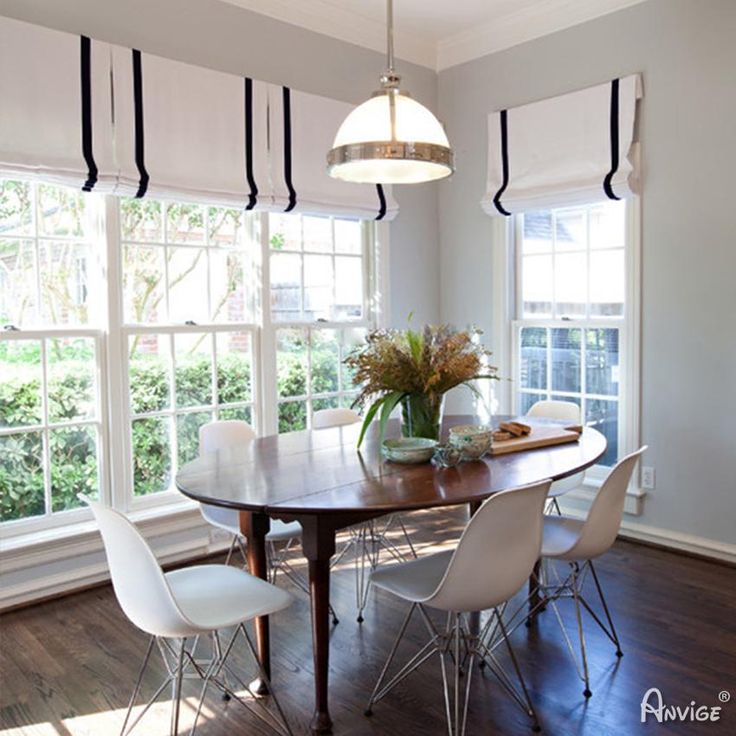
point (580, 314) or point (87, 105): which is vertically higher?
point (87, 105)

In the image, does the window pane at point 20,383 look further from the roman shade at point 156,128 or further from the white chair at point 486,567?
the white chair at point 486,567

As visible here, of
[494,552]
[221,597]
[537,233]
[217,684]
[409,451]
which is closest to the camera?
[494,552]

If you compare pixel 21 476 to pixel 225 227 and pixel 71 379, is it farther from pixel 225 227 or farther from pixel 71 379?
pixel 225 227

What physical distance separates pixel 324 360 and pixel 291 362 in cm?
26

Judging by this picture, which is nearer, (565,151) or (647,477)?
(647,477)

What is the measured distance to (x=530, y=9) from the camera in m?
4.32

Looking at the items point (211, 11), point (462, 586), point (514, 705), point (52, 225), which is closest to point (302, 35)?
point (211, 11)

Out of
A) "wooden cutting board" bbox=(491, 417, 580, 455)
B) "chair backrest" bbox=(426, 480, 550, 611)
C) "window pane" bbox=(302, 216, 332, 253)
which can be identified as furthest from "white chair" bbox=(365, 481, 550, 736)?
"window pane" bbox=(302, 216, 332, 253)

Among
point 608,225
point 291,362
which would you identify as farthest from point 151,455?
point 608,225

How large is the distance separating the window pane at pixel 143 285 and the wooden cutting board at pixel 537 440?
1.96 meters

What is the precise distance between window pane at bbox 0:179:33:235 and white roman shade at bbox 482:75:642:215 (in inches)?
106

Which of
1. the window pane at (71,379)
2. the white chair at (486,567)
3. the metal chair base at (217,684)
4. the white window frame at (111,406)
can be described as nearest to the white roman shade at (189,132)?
the white window frame at (111,406)

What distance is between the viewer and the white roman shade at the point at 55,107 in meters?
3.09

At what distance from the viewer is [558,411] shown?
3.68 meters
